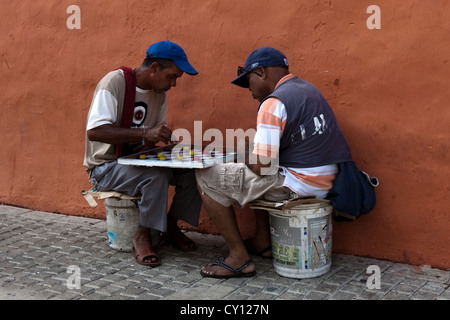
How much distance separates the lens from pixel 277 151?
3.22 metres

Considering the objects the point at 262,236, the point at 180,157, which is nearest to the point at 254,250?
the point at 262,236

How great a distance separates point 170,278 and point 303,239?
2.89 ft

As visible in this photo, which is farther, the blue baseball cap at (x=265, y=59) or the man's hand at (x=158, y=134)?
the man's hand at (x=158, y=134)

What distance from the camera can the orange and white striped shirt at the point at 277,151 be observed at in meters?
3.21

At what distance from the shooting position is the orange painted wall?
11.4ft

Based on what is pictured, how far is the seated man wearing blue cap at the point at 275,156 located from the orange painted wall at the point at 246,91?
0.38m


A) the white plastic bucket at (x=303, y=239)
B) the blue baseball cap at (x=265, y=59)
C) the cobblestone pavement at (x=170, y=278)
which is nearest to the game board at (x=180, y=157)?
the white plastic bucket at (x=303, y=239)

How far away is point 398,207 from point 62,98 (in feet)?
9.85

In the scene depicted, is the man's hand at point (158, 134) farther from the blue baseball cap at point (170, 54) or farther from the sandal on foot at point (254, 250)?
the sandal on foot at point (254, 250)

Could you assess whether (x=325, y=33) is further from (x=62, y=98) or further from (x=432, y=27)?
(x=62, y=98)

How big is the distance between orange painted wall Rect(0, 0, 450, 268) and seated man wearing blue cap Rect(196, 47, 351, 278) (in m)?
0.38

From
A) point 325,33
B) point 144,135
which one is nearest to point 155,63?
point 144,135

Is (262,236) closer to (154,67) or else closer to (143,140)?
(143,140)
